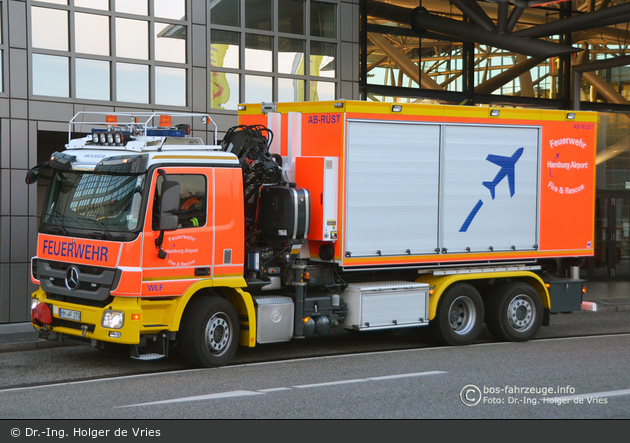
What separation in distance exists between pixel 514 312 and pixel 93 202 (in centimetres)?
640

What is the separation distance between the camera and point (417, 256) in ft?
36.9

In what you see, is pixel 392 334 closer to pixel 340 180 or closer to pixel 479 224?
pixel 479 224

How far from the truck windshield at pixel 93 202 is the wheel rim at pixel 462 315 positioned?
5049 millimetres

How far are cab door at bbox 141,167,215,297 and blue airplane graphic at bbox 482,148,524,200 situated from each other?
4358 millimetres

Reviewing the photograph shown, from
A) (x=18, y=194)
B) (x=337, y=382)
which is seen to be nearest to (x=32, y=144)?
(x=18, y=194)

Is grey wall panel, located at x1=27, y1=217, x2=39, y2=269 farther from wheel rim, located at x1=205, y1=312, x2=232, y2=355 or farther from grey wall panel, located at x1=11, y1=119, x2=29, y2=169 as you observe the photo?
wheel rim, located at x1=205, y1=312, x2=232, y2=355

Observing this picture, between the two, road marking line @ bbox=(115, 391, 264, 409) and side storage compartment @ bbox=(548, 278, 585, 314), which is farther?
side storage compartment @ bbox=(548, 278, 585, 314)

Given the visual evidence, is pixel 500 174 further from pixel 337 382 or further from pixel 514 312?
pixel 337 382

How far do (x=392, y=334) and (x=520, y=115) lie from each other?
3.87 meters

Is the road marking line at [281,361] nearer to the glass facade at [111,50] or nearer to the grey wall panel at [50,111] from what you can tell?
the grey wall panel at [50,111]

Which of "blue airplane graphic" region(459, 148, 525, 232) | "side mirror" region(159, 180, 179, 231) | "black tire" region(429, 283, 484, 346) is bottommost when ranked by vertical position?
"black tire" region(429, 283, 484, 346)

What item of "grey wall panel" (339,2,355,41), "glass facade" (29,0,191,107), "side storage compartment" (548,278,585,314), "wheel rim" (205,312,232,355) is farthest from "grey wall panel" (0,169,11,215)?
"side storage compartment" (548,278,585,314)

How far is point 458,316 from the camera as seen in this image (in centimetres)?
1189

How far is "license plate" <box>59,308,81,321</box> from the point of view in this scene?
30.1 feet
